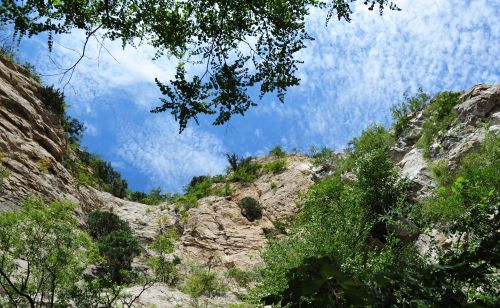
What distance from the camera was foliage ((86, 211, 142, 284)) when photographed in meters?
20.0

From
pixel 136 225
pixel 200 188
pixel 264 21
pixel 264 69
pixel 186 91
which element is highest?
pixel 200 188

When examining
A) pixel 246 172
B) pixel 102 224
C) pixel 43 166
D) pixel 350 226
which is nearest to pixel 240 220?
pixel 246 172

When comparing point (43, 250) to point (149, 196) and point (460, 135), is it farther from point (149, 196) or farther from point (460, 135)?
point (149, 196)

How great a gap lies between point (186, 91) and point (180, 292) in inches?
619

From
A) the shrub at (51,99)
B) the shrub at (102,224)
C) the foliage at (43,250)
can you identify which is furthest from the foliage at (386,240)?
the shrub at (51,99)

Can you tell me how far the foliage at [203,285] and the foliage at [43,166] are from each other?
9.66m

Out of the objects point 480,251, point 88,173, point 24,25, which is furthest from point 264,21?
point 88,173

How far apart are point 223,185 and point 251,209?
219 inches

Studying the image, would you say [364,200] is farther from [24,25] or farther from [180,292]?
[24,25]

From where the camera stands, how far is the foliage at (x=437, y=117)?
21.2 m

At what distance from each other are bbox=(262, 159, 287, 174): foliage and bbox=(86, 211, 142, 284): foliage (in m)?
13.6

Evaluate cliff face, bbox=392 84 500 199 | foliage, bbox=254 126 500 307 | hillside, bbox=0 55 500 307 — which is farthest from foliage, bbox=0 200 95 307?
cliff face, bbox=392 84 500 199

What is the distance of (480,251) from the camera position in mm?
2074

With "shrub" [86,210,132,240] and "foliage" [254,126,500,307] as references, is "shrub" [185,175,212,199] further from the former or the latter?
"foliage" [254,126,500,307]
